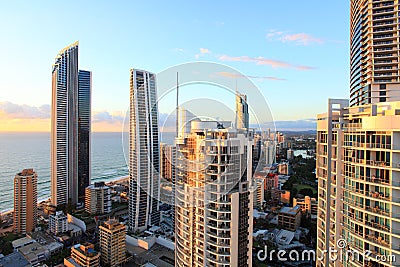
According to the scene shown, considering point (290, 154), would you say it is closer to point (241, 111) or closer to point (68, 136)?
point (68, 136)

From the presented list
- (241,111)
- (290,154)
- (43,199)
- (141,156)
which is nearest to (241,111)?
(241,111)

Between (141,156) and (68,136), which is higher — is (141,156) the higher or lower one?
the lower one

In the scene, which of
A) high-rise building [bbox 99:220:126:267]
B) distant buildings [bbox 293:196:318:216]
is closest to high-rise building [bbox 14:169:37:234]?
high-rise building [bbox 99:220:126:267]

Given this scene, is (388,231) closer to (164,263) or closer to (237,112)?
(237,112)

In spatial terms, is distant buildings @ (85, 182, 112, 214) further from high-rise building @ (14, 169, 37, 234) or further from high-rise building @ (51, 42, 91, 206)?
high-rise building @ (14, 169, 37, 234)

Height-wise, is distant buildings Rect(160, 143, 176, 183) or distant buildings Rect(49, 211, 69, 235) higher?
distant buildings Rect(160, 143, 176, 183)

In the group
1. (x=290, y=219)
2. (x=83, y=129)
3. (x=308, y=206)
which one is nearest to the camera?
(x=290, y=219)
